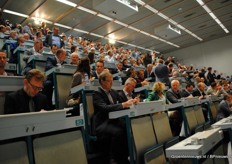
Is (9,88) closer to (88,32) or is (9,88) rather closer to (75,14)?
(75,14)

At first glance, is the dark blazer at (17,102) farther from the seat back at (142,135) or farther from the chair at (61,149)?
the seat back at (142,135)

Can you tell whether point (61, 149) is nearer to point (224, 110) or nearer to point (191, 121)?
point (191, 121)

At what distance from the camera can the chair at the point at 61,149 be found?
3.86 ft

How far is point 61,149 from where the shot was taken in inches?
50.0

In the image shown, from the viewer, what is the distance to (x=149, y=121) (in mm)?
2090

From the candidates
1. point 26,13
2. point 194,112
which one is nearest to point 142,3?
point 26,13

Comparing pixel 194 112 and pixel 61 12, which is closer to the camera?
pixel 194 112

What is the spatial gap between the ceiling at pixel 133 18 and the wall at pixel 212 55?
3.70 feet

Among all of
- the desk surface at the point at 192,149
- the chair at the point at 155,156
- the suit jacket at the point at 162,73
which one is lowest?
the chair at the point at 155,156

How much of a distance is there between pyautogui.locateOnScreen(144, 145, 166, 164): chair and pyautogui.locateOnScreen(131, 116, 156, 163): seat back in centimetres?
7

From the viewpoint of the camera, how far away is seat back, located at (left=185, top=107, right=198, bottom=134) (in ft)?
9.20

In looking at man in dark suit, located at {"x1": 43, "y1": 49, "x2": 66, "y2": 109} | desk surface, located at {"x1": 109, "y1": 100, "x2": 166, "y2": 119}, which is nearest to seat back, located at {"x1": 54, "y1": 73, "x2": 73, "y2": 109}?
man in dark suit, located at {"x1": 43, "y1": 49, "x2": 66, "y2": 109}

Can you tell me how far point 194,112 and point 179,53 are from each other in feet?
40.8

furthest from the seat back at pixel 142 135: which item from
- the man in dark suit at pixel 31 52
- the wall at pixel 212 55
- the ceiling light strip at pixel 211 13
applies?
the wall at pixel 212 55
